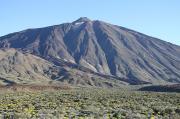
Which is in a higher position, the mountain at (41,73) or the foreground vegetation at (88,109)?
the mountain at (41,73)

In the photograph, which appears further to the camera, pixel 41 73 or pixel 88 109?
pixel 41 73

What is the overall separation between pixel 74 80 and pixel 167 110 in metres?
125

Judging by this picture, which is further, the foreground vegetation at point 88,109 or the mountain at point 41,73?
the mountain at point 41,73

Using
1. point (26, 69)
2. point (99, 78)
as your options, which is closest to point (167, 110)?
point (99, 78)

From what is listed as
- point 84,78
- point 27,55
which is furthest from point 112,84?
point 27,55

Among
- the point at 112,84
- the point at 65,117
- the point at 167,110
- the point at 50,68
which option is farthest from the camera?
the point at 50,68

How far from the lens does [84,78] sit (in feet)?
513

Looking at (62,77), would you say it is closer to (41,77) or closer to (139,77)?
(41,77)

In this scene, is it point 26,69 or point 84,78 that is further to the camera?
point 26,69

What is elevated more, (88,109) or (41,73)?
(41,73)

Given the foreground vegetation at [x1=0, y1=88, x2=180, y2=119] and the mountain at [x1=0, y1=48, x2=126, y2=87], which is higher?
the mountain at [x1=0, y1=48, x2=126, y2=87]

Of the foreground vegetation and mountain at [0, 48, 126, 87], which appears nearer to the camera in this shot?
the foreground vegetation

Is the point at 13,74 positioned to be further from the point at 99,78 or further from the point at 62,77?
the point at 99,78

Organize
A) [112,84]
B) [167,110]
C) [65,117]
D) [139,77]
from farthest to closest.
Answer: [139,77] < [112,84] < [167,110] < [65,117]
